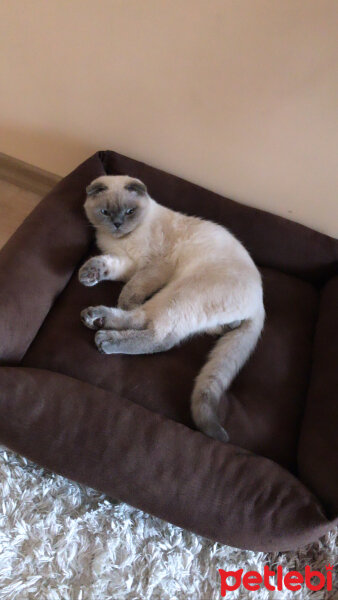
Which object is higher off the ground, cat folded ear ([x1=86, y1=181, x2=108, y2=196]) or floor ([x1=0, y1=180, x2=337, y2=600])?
cat folded ear ([x1=86, y1=181, x2=108, y2=196])

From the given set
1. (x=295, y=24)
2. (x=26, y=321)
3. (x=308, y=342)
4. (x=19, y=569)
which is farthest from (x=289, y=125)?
(x=19, y=569)

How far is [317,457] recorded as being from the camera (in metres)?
1.26

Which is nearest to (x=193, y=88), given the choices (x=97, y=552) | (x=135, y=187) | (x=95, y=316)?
(x=135, y=187)

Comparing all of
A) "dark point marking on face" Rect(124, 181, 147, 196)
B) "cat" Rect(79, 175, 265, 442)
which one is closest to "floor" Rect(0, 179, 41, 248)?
"cat" Rect(79, 175, 265, 442)

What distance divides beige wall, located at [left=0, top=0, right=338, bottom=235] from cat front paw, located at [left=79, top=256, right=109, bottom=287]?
66 centimetres

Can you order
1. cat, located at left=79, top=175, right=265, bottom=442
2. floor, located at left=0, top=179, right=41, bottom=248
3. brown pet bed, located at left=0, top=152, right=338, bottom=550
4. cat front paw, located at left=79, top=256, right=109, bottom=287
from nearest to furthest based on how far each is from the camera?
brown pet bed, located at left=0, top=152, right=338, bottom=550
cat, located at left=79, top=175, right=265, bottom=442
cat front paw, located at left=79, top=256, right=109, bottom=287
floor, located at left=0, top=179, right=41, bottom=248

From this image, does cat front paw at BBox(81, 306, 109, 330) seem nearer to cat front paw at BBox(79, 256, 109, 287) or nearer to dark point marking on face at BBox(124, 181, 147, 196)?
cat front paw at BBox(79, 256, 109, 287)

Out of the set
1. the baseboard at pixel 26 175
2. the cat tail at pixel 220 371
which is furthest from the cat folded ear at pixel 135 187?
the baseboard at pixel 26 175

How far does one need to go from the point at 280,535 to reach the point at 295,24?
1.59 metres

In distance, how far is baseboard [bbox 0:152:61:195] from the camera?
217cm

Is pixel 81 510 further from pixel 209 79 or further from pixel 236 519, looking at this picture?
pixel 209 79

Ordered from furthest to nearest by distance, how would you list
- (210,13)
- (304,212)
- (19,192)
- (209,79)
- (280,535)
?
1. (19,192)
2. (304,212)
3. (209,79)
4. (210,13)
5. (280,535)

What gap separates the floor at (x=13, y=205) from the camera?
81.5 inches

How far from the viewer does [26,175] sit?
7.22 feet
